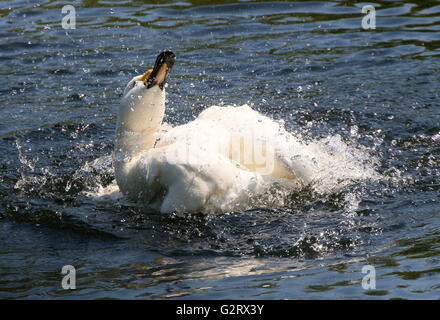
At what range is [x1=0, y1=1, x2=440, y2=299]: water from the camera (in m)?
5.38

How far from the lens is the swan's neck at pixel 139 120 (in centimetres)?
658

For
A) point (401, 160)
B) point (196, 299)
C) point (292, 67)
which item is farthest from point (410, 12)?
point (196, 299)

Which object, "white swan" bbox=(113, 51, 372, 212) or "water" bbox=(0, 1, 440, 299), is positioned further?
"white swan" bbox=(113, 51, 372, 212)

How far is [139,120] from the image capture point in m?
6.70

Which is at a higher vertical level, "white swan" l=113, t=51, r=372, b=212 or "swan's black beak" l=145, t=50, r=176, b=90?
"swan's black beak" l=145, t=50, r=176, b=90

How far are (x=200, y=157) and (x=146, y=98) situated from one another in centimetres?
89

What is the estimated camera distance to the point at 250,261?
5.59 metres

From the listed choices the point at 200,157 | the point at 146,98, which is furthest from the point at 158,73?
the point at 200,157

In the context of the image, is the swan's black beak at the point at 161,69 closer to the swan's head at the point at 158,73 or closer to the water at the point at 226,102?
the swan's head at the point at 158,73

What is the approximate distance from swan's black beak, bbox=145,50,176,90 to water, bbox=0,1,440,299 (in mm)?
1078

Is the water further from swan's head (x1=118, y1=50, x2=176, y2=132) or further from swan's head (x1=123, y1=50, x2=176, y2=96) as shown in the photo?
swan's head (x1=123, y1=50, x2=176, y2=96)

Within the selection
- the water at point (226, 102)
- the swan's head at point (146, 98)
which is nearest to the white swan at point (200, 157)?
the swan's head at point (146, 98)

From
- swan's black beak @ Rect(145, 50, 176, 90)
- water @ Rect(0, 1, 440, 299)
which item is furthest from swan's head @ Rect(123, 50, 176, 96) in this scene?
water @ Rect(0, 1, 440, 299)
